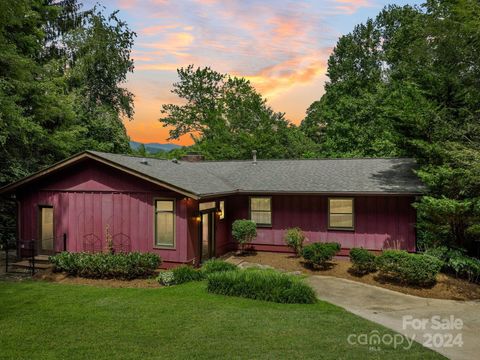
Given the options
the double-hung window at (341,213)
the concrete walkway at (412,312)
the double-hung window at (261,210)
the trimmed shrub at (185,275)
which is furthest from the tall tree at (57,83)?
the concrete walkway at (412,312)

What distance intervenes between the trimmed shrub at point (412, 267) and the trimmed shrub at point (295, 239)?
4068mm

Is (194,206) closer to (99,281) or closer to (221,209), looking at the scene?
(221,209)

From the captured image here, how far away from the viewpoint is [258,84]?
140 ft

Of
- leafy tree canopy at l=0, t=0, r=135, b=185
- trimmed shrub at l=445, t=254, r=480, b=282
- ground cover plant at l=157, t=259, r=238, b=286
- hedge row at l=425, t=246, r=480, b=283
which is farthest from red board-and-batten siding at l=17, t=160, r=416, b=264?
leafy tree canopy at l=0, t=0, r=135, b=185

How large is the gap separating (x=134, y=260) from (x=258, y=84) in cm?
3343

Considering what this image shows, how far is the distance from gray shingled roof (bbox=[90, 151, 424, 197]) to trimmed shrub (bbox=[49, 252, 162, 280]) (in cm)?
307

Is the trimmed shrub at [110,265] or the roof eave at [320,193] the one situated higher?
the roof eave at [320,193]

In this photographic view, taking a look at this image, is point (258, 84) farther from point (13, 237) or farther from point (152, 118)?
point (13, 237)

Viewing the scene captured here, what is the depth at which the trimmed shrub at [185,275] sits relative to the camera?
12453 mm

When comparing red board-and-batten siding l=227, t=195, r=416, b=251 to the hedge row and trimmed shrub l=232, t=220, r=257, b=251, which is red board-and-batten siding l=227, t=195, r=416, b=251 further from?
the hedge row

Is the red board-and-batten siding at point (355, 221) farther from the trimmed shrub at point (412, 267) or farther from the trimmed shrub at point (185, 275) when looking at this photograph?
the trimmed shrub at point (185, 275)

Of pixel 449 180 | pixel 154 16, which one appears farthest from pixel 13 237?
pixel 449 180

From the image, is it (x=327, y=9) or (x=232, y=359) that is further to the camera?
(x=327, y=9)

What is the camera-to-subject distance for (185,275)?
12570 millimetres
